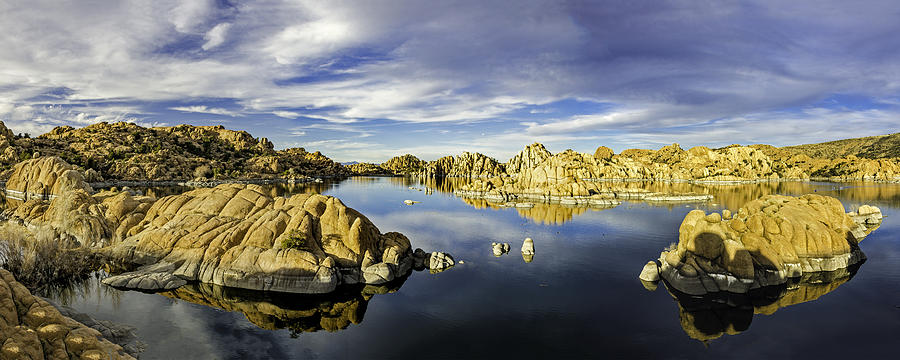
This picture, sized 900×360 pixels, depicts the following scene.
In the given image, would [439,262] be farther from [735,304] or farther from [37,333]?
[37,333]

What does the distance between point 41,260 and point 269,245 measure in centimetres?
1797

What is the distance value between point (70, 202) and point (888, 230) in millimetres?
125495

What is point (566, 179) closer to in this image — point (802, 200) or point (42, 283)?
point (802, 200)

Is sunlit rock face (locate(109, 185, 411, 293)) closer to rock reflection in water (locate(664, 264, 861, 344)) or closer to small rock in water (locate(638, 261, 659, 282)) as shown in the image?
small rock in water (locate(638, 261, 659, 282))

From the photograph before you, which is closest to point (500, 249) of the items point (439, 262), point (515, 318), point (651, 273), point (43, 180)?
point (439, 262)

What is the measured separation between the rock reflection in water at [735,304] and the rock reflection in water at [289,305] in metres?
25.5

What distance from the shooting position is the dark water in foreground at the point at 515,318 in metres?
26.7

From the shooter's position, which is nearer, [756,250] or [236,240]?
[756,250]

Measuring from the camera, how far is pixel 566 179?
139250mm

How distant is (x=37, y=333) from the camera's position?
52.0ft

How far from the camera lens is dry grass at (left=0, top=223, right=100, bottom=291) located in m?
32.2

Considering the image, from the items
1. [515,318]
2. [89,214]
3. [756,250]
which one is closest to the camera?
[515,318]

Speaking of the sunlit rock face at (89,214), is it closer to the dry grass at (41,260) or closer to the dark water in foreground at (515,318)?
the dry grass at (41,260)

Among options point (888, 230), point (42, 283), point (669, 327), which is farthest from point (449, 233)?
point (888, 230)
